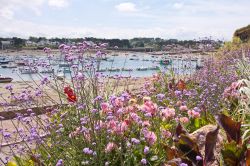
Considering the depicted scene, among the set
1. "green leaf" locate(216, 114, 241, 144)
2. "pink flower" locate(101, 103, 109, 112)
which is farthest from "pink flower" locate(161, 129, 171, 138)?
"green leaf" locate(216, 114, 241, 144)

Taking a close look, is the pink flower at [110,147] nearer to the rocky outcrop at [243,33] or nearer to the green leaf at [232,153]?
the green leaf at [232,153]

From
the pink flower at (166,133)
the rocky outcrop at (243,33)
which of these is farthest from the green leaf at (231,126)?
the rocky outcrop at (243,33)

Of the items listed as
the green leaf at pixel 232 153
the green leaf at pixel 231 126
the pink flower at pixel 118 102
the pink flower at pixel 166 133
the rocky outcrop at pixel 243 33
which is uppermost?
the rocky outcrop at pixel 243 33

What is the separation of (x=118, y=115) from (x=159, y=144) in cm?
51

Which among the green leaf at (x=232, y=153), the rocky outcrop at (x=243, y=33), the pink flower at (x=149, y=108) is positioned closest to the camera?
the green leaf at (x=232, y=153)

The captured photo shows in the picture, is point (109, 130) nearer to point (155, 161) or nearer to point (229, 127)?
point (155, 161)

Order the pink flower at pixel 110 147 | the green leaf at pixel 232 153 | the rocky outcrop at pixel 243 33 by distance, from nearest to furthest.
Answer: the green leaf at pixel 232 153 → the pink flower at pixel 110 147 → the rocky outcrop at pixel 243 33

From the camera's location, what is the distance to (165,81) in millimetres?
9781

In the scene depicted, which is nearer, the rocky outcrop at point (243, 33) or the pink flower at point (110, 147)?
the pink flower at point (110, 147)

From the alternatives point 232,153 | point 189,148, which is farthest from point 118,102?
point 232,153

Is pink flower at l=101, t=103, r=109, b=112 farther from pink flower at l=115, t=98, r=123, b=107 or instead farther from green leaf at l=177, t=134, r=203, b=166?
green leaf at l=177, t=134, r=203, b=166

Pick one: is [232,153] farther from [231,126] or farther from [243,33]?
[243,33]

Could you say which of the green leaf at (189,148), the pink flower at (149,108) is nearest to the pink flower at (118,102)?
the pink flower at (149,108)

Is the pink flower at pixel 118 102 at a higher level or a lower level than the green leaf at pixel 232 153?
higher
